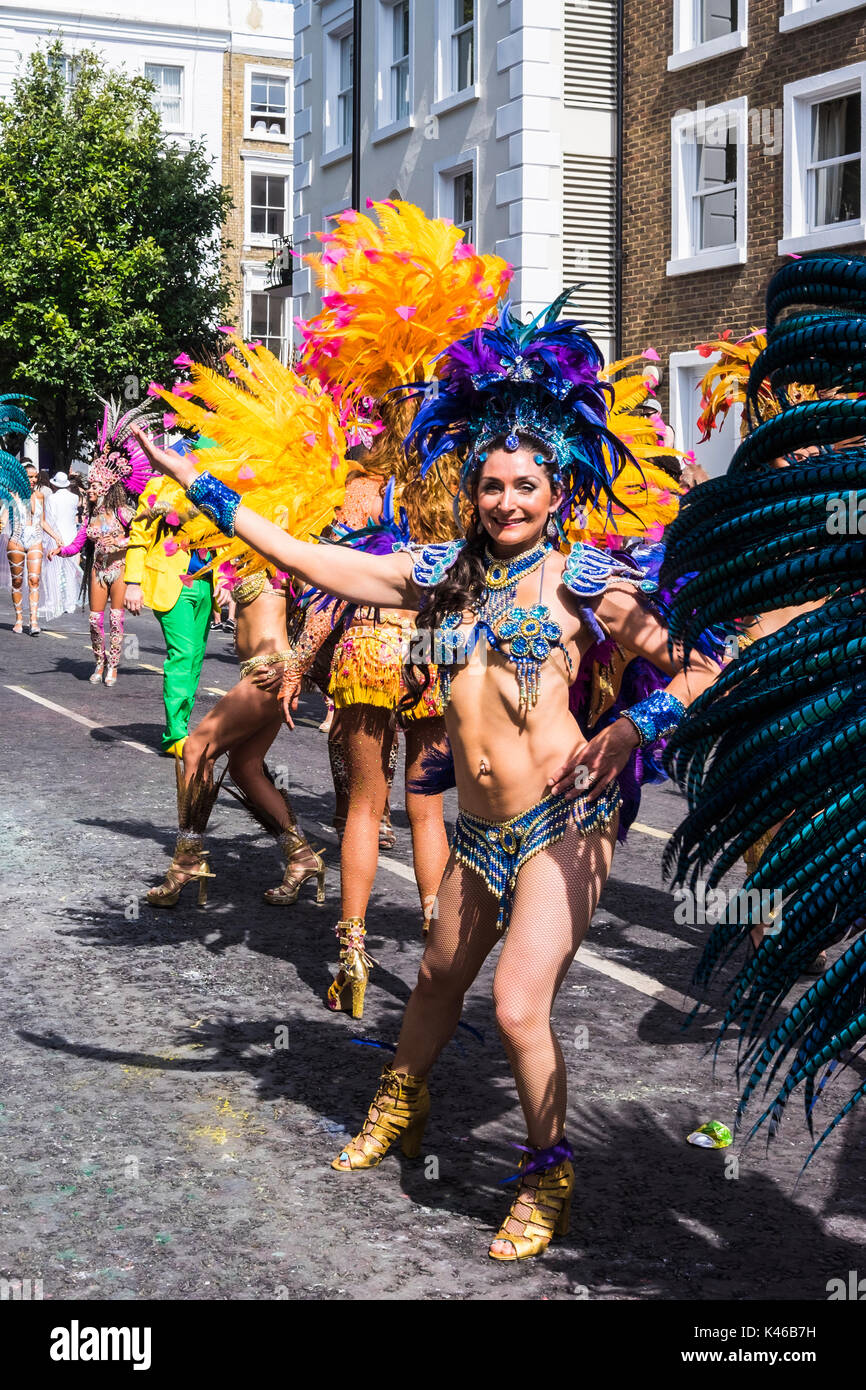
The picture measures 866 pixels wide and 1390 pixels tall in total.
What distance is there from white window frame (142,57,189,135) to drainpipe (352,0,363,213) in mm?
23513

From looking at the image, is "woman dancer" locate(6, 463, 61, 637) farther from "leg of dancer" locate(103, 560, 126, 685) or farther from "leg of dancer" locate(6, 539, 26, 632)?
"leg of dancer" locate(103, 560, 126, 685)

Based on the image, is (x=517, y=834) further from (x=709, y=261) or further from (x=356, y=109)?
(x=356, y=109)

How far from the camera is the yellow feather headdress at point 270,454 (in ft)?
18.1

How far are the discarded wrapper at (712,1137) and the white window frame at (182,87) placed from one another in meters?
48.2

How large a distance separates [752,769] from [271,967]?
3.72 m

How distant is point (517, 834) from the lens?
3.96 m

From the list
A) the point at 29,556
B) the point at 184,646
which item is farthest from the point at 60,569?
the point at 184,646

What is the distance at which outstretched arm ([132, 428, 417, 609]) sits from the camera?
4082mm

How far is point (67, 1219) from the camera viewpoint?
3893mm

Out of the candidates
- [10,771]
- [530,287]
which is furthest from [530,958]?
[530,287]

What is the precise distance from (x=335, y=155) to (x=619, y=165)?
25.3ft

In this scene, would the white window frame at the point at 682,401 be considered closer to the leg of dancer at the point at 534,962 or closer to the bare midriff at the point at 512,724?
the bare midriff at the point at 512,724

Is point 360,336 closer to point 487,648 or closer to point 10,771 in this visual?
point 487,648

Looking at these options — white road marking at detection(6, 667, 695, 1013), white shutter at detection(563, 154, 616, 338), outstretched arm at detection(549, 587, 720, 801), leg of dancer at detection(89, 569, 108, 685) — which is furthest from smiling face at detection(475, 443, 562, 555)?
white shutter at detection(563, 154, 616, 338)
